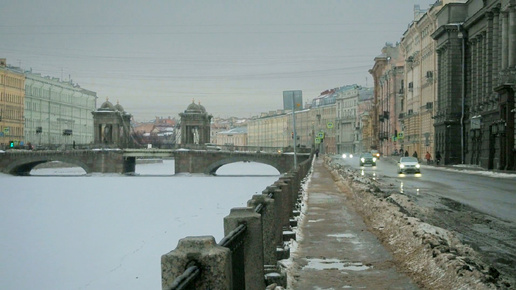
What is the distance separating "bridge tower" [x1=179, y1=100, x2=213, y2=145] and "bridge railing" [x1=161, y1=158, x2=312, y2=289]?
107226mm

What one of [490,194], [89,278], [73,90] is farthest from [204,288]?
[73,90]

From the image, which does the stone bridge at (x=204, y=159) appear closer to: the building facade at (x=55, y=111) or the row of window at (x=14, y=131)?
the building facade at (x=55, y=111)

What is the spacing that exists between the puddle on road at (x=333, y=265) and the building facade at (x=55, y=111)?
116 m

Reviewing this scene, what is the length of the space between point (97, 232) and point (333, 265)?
30.1 meters

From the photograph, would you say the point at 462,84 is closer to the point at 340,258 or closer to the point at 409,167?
the point at 409,167

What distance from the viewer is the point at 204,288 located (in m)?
4.67

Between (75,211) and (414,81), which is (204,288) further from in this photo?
(414,81)

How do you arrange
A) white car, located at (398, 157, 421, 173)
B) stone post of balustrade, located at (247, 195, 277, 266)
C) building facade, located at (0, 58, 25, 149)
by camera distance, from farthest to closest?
building facade, located at (0, 58, 25, 149), white car, located at (398, 157, 421, 173), stone post of balustrade, located at (247, 195, 277, 266)

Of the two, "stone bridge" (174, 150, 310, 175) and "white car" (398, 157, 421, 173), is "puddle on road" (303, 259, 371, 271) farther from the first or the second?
"stone bridge" (174, 150, 310, 175)

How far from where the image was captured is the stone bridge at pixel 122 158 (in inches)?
4033

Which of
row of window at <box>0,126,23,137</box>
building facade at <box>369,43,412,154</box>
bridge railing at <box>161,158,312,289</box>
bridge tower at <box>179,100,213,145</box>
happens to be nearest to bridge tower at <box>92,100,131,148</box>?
bridge tower at <box>179,100,213,145</box>

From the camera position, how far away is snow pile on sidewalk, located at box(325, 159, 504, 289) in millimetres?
7436

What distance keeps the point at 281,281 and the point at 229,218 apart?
194 cm

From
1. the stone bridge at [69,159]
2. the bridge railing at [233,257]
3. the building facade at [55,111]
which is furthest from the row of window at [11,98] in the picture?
the bridge railing at [233,257]
